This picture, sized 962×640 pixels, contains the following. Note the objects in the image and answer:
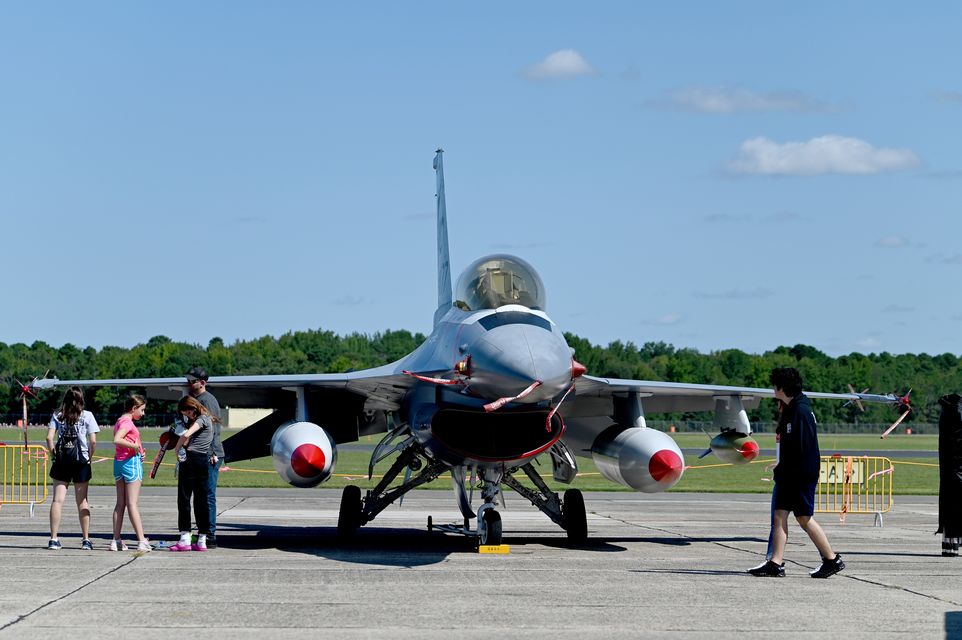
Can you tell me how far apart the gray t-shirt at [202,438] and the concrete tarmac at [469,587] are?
115 centimetres

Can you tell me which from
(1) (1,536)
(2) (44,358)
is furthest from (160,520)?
(2) (44,358)

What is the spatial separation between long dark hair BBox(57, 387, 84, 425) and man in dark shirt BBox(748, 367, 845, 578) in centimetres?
744

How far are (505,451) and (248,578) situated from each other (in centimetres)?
351

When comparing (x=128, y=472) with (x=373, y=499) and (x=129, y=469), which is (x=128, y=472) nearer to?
(x=129, y=469)

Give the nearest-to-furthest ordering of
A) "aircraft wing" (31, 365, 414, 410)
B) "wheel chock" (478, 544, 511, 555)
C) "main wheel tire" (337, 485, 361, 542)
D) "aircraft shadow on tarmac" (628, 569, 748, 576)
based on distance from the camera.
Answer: "aircraft shadow on tarmac" (628, 569, 748, 576)
"wheel chock" (478, 544, 511, 555)
"aircraft wing" (31, 365, 414, 410)
"main wheel tire" (337, 485, 361, 542)

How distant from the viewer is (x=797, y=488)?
1252cm

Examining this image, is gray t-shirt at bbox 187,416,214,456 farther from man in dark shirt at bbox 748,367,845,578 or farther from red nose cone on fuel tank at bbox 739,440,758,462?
red nose cone on fuel tank at bbox 739,440,758,462

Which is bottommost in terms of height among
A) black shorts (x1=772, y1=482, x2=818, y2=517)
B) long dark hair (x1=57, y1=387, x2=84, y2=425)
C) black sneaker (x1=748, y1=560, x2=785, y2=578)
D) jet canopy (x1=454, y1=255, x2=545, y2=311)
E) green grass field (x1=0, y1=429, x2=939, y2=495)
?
green grass field (x1=0, y1=429, x2=939, y2=495)

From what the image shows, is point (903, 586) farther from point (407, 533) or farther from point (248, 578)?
point (407, 533)

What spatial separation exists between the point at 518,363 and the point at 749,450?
6372 millimetres

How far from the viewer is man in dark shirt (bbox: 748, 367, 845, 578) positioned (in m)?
12.5

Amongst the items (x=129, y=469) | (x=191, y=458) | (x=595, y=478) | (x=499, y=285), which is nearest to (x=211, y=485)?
(x=191, y=458)

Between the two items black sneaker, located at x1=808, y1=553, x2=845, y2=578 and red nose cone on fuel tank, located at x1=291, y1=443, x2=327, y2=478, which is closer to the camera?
black sneaker, located at x1=808, y1=553, x2=845, y2=578

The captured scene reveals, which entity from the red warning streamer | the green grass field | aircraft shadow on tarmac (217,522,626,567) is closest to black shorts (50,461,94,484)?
aircraft shadow on tarmac (217,522,626,567)
